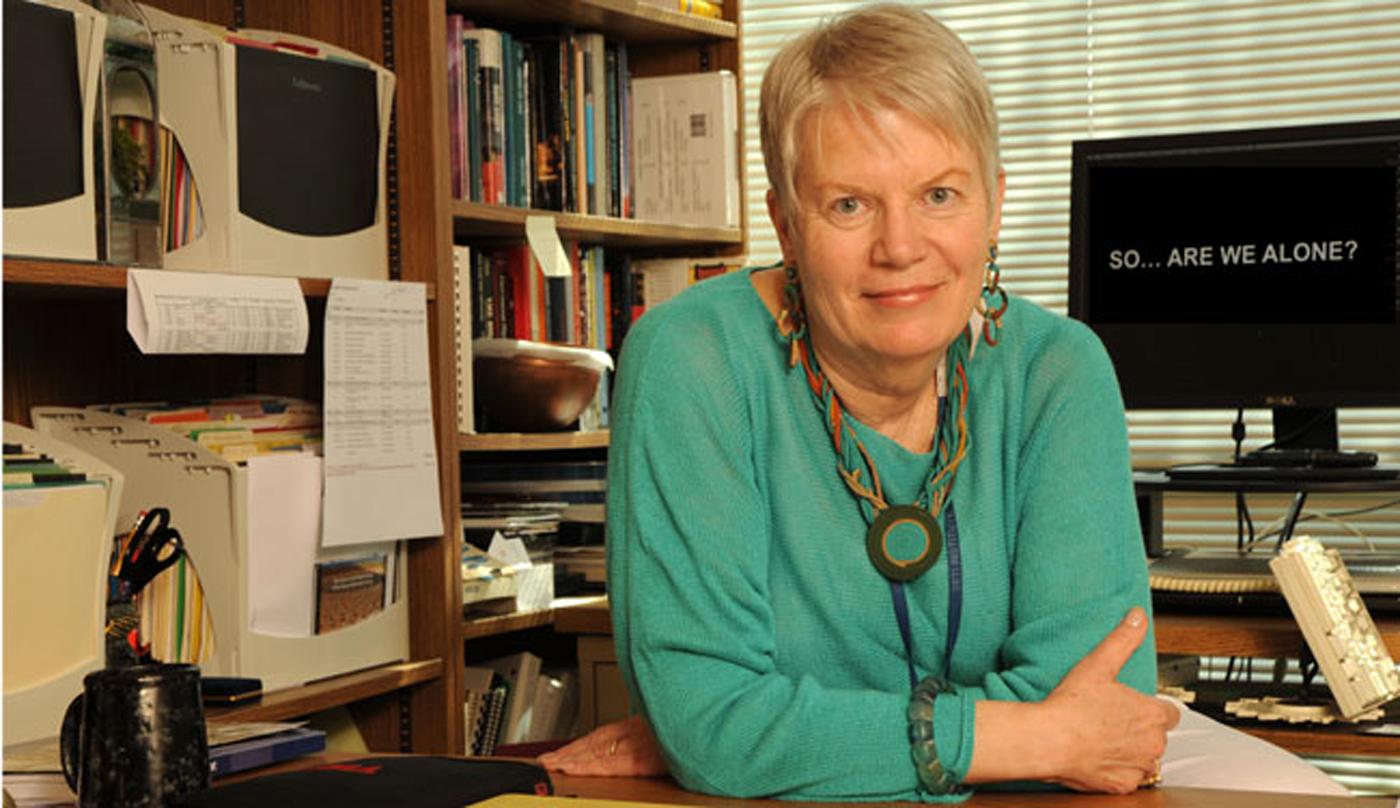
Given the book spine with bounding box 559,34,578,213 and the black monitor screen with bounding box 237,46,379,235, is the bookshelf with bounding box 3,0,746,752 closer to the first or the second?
the black monitor screen with bounding box 237,46,379,235

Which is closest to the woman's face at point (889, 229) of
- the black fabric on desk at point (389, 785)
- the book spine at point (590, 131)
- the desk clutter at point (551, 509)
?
the black fabric on desk at point (389, 785)

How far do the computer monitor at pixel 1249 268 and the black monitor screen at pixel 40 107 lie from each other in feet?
4.65

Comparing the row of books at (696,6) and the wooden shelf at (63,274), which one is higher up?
the row of books at (696,6)

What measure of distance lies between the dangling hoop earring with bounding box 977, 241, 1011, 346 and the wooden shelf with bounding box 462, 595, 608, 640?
3.71ft

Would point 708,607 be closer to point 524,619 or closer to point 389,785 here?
point 389,785

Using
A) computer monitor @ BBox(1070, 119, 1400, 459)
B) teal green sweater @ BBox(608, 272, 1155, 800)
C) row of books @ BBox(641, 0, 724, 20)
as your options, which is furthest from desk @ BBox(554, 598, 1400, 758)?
row of books @ BBox(641, 0, 724, 20)

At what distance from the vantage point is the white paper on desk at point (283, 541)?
2.02 meters

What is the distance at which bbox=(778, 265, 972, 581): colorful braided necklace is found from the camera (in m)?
1.34

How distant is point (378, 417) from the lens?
7.15 ft

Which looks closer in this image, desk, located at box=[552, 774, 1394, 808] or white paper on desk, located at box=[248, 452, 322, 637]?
desk, located at box=[552, 774, 1394, 808]

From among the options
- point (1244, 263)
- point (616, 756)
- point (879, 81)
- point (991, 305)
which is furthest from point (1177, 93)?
point (616, 756)

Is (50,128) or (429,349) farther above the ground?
(50,128)

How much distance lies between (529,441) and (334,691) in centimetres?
60

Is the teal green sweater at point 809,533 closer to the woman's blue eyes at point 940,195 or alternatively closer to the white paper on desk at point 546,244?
the woman's blue eyes at point 940,195
